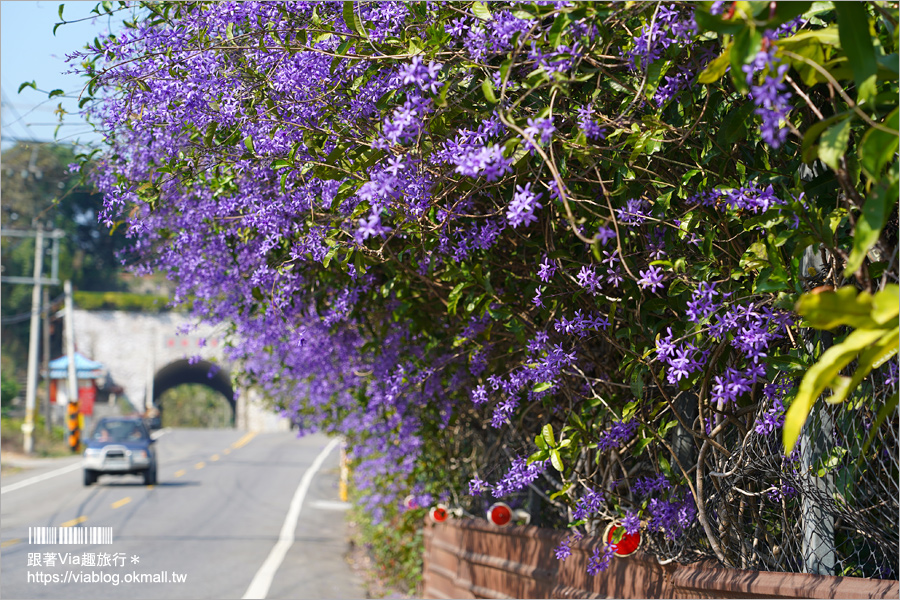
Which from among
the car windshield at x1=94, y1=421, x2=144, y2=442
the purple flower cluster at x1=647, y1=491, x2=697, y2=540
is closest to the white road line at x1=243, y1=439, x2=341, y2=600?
the car windshield at x1=94, y1=421, x2=144, y2=442

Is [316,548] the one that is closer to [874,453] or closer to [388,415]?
[388,415]

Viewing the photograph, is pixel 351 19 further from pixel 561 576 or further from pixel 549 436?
pixel 561 576

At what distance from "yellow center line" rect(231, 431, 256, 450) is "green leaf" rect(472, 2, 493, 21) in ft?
108

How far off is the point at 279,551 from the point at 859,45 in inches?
428

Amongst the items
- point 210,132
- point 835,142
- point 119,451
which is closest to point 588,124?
point 835,142

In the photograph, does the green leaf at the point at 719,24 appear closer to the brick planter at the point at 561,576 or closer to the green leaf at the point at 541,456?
the brick planter at the point at 561,576

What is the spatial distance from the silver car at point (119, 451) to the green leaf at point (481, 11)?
18986 millimetres

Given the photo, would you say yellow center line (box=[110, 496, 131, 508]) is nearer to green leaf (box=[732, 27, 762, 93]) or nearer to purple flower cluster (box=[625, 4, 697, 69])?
purple flower cluster (box=[625, 4, 697, 69])

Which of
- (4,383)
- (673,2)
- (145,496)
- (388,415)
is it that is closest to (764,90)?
(673,2)

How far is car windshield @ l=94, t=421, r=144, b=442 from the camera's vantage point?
19.5m

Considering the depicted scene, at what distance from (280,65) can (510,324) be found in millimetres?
1372

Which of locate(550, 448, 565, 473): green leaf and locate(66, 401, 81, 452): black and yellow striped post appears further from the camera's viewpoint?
locate(66, 401, 81, 452): black and yellow striped post

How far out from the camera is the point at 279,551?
36.6ft

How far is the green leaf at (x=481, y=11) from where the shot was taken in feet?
8.11
